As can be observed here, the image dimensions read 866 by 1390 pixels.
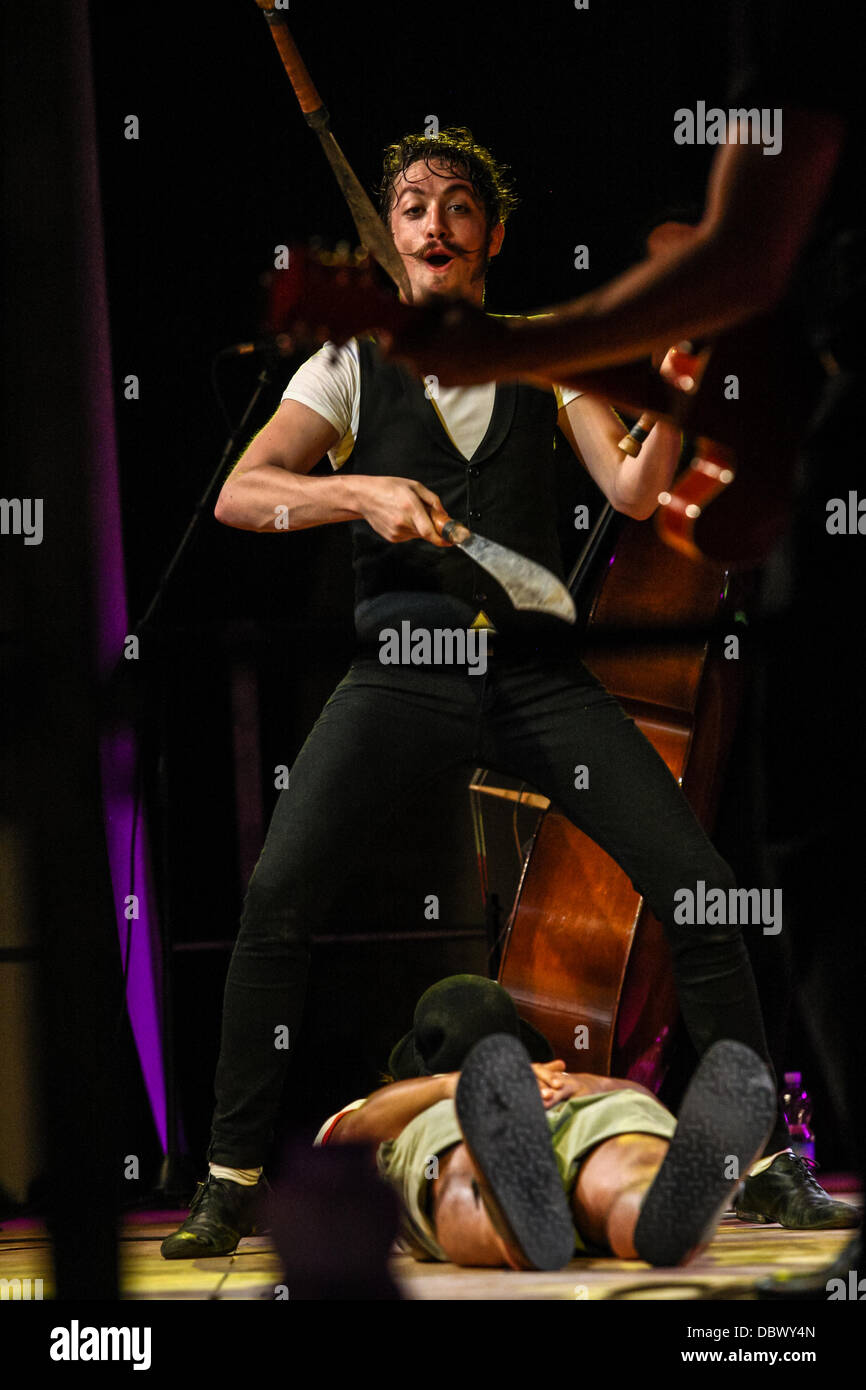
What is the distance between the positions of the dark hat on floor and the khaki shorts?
0.39 ft

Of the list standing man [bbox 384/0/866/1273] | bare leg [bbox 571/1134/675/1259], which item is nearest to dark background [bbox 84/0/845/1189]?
bare leg [bbox 571/1134/675/1259]

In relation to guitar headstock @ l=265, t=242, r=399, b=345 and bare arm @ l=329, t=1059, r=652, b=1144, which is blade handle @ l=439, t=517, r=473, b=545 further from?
bare arm @ l=329, t=1059, r=652, b=1144

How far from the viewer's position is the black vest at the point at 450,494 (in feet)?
7.07

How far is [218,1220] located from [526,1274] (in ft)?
1.72

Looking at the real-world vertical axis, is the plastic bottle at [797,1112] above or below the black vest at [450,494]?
below

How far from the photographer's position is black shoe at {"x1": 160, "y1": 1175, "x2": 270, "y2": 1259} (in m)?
1.90

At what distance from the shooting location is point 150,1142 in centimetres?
311

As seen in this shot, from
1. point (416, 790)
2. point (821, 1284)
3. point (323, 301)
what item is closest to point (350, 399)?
point (416, 790)

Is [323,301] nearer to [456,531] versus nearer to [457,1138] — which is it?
[456,531]

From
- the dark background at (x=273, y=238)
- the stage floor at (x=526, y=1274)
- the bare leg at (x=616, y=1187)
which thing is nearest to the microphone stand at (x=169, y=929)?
the dark background at (x=273, y=238)

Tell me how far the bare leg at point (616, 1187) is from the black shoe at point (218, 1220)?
500 mm

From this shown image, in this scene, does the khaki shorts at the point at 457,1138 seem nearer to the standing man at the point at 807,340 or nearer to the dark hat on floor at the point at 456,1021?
the dark hat on floor at the point at 456,1021

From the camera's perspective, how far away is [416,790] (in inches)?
82.6

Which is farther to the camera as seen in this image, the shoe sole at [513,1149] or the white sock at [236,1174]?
the white sock at [236,1174]
